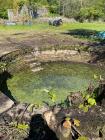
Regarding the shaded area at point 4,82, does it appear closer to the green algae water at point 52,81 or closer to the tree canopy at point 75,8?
the green algae water at point 52,81

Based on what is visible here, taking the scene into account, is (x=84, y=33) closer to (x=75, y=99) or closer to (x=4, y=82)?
(x=4, y=82)

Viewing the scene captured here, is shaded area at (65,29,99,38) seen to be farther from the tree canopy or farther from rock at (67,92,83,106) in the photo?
rock at (67,92,83,106)

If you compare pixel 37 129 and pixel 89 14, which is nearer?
pixel 37 129

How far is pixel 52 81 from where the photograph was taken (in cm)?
2497


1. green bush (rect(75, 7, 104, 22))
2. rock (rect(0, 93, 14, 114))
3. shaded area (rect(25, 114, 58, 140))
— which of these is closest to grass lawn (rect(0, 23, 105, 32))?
green bush (rect(75, 7, 104, 22))

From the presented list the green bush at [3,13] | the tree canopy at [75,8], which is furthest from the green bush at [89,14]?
the green bush at [3,13]

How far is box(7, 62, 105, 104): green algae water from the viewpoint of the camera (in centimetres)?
2167

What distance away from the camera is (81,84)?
24.7 m

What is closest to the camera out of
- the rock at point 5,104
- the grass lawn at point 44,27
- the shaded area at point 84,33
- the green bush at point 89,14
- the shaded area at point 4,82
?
the rock at point 5,104

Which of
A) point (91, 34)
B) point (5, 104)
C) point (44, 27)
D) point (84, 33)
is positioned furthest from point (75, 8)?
point (5, 104)

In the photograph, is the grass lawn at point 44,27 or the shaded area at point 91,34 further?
the grass lawn at point 44,27

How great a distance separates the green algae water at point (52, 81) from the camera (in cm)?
2167

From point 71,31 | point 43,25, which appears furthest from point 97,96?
point 43,25

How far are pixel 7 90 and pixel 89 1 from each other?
116ft
